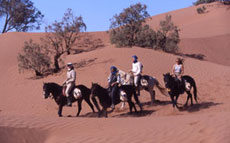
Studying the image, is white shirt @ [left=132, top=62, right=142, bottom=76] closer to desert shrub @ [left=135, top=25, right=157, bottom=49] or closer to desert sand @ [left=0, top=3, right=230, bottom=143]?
desert sand @ [left=0, top=3, right=230, bottom=143]

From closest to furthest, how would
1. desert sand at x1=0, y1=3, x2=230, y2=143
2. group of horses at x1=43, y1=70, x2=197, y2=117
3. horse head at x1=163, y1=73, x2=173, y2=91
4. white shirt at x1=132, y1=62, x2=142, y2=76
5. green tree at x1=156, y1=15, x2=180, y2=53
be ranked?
desert sand at x1=0, y1=3, x2=230, y2=143
group of horses at x1=43, y1=70, x2=197, y2=117
horse head at x1=163, y1=73, x2=173, y2=91
white shirt at x1=132, y1=62, x2=142, y2=76
green tree at x1=156, y1=15, x2=180, y2=53

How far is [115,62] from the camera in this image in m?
20.7

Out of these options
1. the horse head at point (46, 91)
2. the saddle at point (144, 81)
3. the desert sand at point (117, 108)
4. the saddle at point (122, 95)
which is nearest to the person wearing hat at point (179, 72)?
the desert sand at point (117, 108)

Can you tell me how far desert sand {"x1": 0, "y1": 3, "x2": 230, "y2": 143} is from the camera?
6.82 metres

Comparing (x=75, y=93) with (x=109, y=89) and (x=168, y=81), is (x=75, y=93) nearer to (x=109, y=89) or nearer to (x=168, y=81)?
(x=109, y=89)

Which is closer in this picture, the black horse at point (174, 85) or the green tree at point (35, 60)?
the black horse at point (174, 85)

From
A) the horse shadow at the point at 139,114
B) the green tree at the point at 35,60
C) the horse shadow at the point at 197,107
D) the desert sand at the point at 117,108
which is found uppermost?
the green tree at the point at 35,60

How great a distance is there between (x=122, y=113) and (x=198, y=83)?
26.3 feet

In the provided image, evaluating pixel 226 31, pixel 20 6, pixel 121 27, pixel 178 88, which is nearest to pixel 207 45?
pixel 226 31

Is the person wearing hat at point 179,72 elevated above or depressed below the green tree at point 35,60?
below

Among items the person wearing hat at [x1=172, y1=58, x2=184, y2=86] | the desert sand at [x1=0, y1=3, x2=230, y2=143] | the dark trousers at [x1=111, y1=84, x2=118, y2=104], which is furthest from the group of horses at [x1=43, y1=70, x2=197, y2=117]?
the desert sand at [x1=0, y1=3, x2=230, y2=143]

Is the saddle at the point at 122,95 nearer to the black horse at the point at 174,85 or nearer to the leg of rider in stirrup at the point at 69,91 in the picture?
the leg of rider in stirrup at the point at 69,91

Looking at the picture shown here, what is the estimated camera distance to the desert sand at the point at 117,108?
22.4 ft

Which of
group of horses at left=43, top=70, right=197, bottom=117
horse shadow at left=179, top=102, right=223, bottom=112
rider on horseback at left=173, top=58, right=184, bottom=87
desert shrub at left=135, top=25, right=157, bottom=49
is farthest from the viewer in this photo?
desert shrub at left=135, top=25, right=157, bottom=49
